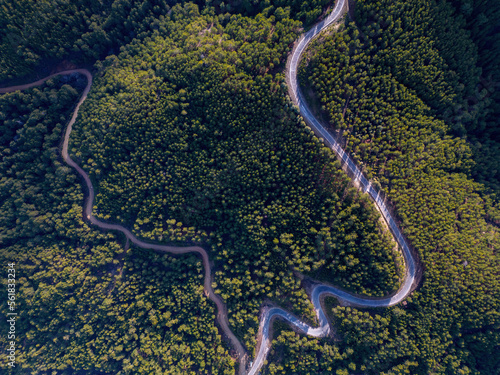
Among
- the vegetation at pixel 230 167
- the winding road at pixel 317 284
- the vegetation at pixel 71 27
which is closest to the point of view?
the winding road at pixel 317 284

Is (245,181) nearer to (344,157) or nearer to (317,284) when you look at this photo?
(344,157)

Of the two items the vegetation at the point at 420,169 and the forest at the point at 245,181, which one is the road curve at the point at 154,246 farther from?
the vegetation at the point at 420,169

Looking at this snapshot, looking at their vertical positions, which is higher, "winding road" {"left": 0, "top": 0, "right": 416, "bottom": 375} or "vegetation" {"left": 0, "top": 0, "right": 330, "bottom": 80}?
"vegetation" {"left": 0, "top": 0, "right": 330, "bottom": 80}

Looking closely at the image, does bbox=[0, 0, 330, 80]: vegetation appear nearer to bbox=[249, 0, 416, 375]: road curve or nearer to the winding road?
the winding road

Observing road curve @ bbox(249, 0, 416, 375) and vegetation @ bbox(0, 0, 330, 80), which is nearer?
road curve @ bbox(249, 0, 416, 375)

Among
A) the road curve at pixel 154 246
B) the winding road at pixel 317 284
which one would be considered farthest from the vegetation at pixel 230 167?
the road curve at pixel 154 246

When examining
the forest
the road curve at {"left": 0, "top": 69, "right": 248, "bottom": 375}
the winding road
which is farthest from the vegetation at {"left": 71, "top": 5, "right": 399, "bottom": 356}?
the road curve at {"left": 0, "top": 69, "right": 248, "bottom": 375}

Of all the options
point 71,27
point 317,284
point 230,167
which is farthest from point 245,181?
point 71,27
